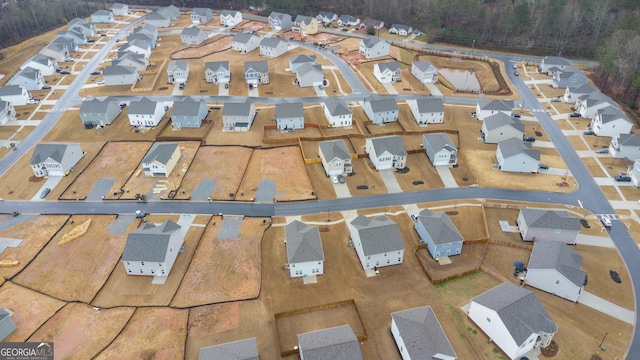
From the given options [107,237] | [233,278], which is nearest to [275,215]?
[233,278]

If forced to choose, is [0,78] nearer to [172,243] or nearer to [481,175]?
[172,243]

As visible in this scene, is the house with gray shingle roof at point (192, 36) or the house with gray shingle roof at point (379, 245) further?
the house with gray shingle roof at point (192, 36)

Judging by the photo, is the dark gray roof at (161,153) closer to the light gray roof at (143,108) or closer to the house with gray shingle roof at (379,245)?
the light gray roof at (143,108)

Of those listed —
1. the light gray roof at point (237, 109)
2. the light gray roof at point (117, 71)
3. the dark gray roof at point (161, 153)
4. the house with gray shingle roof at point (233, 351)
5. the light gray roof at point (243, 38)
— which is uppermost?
the light gray roof at point (243, 38)

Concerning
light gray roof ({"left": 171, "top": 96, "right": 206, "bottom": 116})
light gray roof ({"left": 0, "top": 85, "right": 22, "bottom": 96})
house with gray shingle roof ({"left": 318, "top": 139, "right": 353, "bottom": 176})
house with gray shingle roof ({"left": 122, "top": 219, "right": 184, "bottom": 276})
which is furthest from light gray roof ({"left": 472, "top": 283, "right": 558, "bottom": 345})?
light gray roof ({"left": 0, "top": 85, "right": 22, "bottom": 96})

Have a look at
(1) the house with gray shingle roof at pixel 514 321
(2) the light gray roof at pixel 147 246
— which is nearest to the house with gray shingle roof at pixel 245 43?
(2) the light gray roof at pixel 147 246

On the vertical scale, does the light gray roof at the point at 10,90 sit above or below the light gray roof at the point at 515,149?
above

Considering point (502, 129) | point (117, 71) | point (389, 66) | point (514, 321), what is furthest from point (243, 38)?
point (514, 321)

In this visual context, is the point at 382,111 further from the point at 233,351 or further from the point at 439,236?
the point at 233,351
